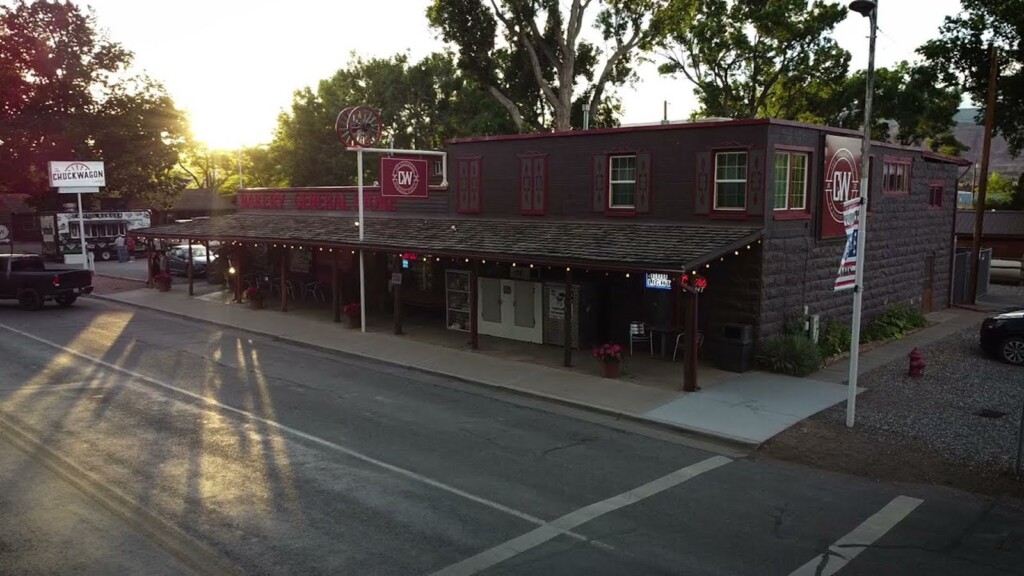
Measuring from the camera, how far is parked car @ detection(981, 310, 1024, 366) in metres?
18.0

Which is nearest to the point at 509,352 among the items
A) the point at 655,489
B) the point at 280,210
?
the point at 655,489

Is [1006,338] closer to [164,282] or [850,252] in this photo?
[850,252]

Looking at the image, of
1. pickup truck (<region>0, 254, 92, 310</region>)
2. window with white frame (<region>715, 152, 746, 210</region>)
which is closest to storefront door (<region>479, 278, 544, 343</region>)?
window with white frame (<region>715, 152, 746, 210</region>)

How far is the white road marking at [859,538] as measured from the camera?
779 centimetres

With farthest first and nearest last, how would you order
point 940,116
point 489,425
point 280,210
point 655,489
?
point 940,116, point 280,210, point 489,425, point 655,489

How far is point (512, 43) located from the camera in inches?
1639

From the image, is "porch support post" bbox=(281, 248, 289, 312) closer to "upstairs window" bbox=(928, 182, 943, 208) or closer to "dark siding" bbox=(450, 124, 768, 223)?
"dark siding" bbox=(450, 124, 768, 223)

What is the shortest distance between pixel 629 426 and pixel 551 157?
9726 millimetres

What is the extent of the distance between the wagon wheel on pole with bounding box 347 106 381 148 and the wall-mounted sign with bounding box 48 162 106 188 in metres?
23.2

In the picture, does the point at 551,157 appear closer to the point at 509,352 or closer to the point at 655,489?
the point at 509,352

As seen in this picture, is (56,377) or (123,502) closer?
(123,502)

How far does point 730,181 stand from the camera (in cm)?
1733

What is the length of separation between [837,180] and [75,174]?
3712 centimetres

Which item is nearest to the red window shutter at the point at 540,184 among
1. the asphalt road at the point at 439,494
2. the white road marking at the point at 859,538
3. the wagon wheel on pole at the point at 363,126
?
the wagon wheel on pole at the point at 363,126
